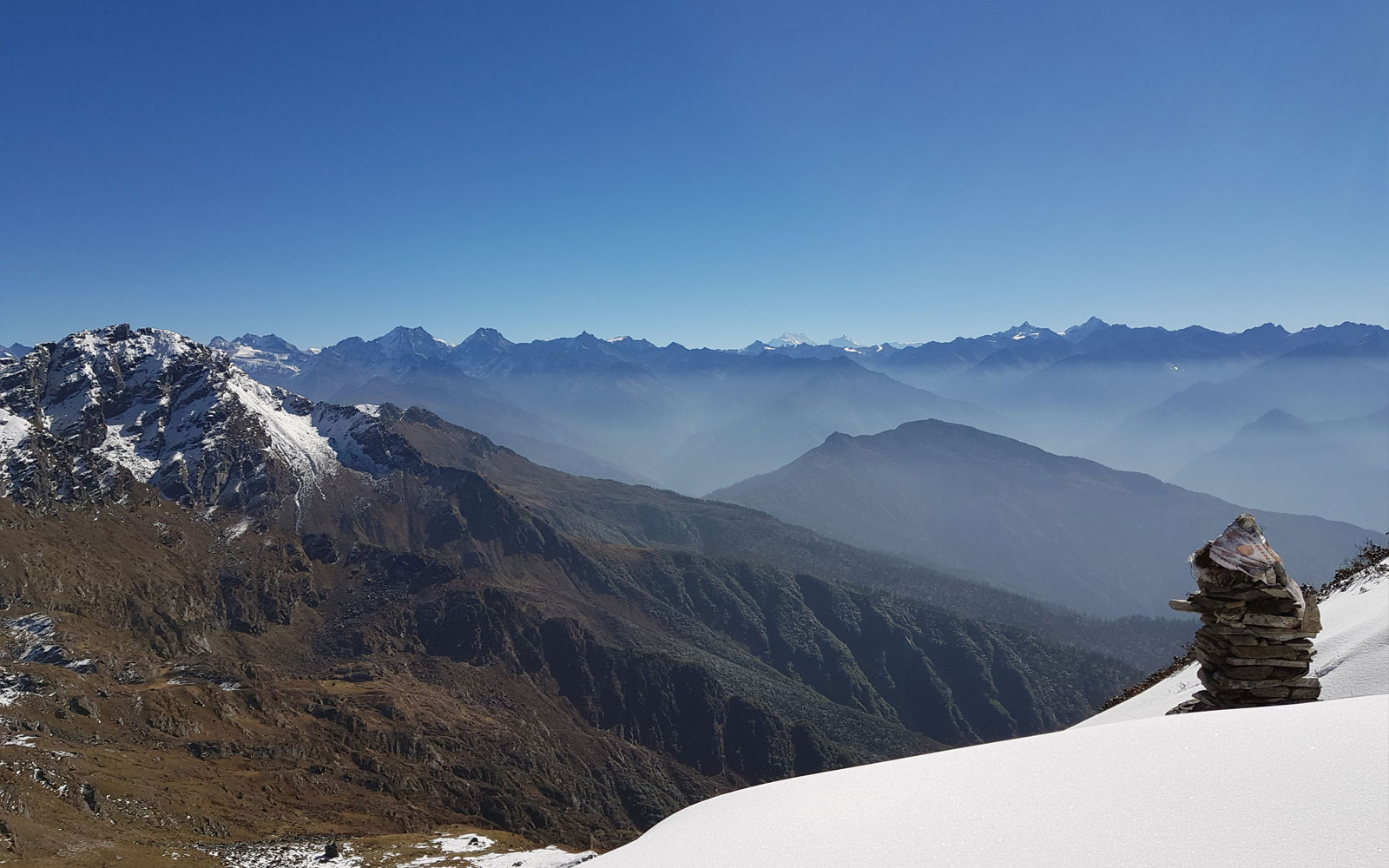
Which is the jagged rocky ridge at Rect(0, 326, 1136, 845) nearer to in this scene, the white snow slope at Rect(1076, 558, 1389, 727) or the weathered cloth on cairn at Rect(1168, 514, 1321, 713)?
the white snow slope at Rect(1076, 558, 1389, 727)

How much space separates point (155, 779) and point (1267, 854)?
95.8 meters

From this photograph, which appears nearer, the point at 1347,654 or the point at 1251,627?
the point at 1251,627

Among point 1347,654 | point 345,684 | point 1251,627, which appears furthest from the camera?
point 345,684

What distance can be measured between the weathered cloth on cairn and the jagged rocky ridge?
238 feet

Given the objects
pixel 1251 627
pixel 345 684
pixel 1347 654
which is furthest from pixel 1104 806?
pixel 345 684

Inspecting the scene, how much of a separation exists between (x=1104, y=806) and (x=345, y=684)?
5712 inches

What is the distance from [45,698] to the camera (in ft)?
255

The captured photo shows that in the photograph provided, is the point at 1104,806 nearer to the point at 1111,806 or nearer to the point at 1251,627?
the point at 1111,806

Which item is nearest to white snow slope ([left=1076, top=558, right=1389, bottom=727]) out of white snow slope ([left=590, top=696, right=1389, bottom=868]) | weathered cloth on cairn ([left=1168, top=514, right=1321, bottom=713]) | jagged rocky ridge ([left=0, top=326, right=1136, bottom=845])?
weathered cloth on cairn ([left=1168, top=514, right=1321, bottom=713])

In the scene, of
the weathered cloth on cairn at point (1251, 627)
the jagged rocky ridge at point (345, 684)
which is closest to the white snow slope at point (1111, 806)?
the weathered cloth on cairn at point (1251, 627)

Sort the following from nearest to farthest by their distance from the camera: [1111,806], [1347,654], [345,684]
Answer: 1. [1111,806]
2. [1347,654]
3. [345,684]

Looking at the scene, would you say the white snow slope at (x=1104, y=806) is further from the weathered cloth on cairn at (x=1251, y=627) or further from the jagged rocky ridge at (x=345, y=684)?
the jagged rocky ridge at (x=345, y=684)

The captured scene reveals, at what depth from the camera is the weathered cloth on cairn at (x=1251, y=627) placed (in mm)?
10336

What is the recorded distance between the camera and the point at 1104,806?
5.58 m
